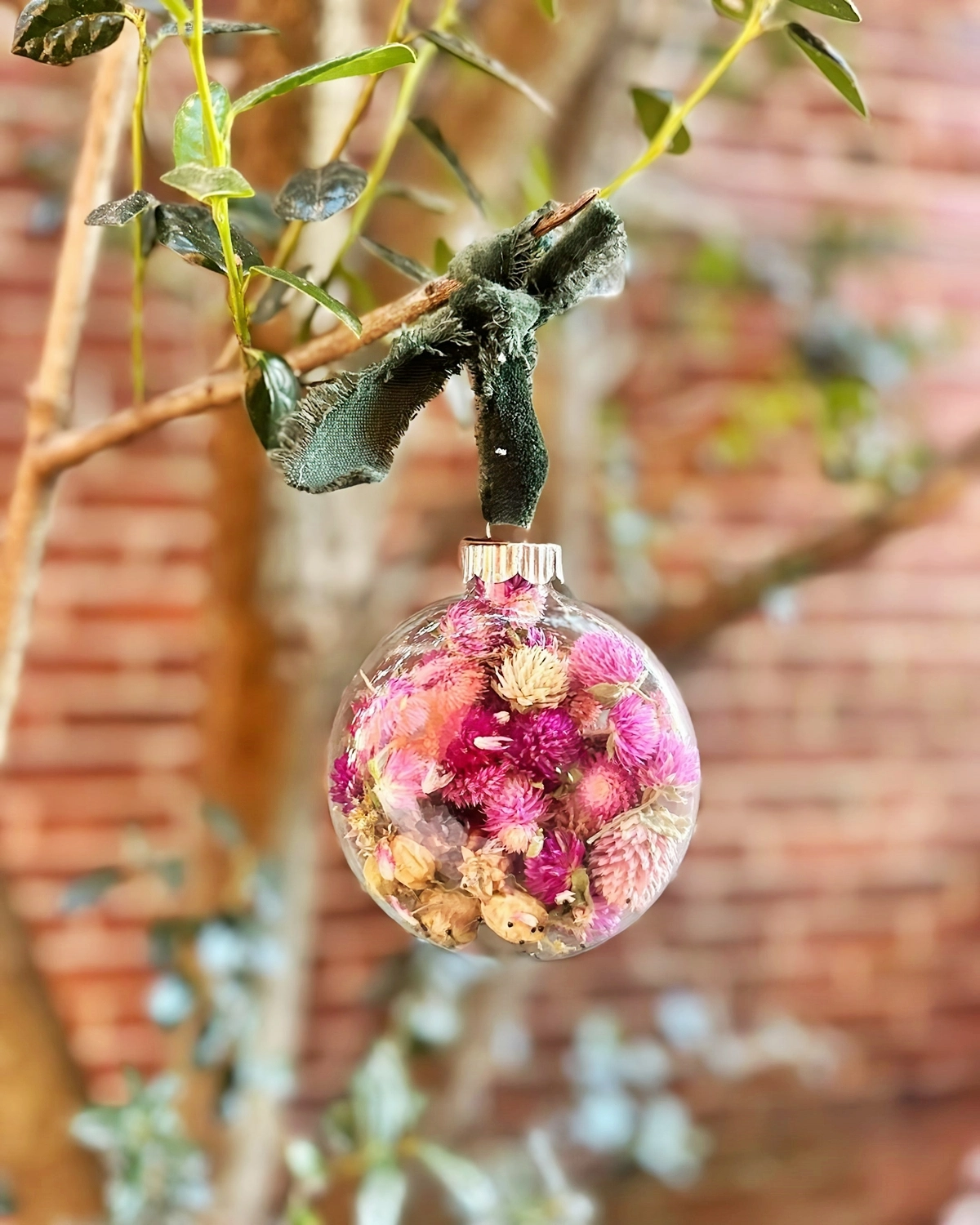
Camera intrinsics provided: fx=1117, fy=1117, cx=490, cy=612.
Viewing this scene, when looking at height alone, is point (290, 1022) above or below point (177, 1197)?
above

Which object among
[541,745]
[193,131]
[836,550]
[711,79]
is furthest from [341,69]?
[836,550]

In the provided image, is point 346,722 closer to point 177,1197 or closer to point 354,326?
point 354,326

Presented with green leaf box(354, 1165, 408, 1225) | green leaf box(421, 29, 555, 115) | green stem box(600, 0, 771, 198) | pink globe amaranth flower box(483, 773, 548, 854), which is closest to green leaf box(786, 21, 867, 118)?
green stem box(600, 0, 771, 198)

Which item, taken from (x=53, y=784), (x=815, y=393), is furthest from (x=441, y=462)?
(x=53, y=784)

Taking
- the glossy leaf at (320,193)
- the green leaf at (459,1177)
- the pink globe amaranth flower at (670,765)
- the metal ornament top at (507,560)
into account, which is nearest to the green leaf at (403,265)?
the glossy leaf at (320,193)

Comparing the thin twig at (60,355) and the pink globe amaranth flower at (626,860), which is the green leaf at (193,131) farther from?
the pink globe amaranth flower at (626,860)

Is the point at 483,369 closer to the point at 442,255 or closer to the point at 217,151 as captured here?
the point at 217,151

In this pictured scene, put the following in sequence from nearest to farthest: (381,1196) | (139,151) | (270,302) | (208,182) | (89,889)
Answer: (208,182)
(139,151)
(270,302)
(381,1196)
(89,889)
